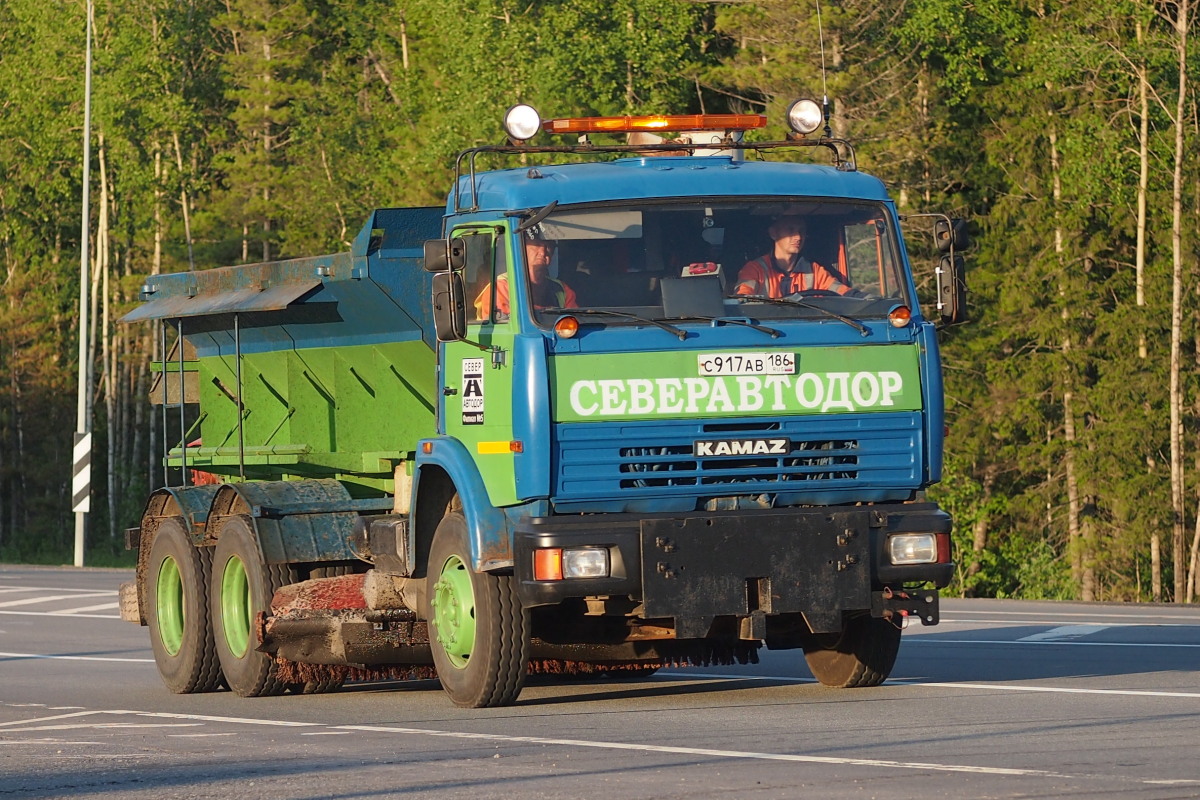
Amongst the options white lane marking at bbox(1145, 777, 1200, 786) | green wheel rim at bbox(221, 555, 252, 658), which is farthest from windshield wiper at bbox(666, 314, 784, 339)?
green wheel rim at bbox(221, 555, 252, 658)

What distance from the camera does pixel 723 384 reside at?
36.1 ft

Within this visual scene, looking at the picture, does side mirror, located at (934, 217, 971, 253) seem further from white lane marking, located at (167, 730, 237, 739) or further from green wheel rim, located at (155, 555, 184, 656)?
green wheel rim, located at (155, 555, 184, 656)

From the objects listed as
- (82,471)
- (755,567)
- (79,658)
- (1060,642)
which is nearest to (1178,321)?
(82,471)

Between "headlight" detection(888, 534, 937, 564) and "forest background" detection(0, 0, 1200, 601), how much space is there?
29254 mm

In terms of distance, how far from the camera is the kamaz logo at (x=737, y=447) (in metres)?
11.0

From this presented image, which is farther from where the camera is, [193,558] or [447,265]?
[193,558]

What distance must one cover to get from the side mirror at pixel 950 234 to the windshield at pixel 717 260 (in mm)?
286

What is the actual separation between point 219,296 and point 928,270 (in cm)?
2751

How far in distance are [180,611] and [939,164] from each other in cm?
3462

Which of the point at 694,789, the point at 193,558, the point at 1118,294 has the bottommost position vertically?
the point at 694,789

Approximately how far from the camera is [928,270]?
41.4 m

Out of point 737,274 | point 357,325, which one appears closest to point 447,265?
point 737,274

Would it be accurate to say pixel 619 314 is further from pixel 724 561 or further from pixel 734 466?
pixel 724 561

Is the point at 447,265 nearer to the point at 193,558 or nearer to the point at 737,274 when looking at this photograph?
the point at 737,274
